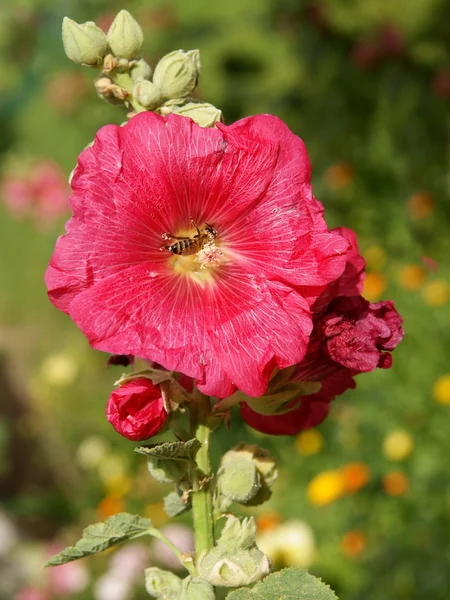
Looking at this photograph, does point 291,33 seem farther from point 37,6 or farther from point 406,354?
point 406,354

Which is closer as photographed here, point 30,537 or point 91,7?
point 30,537

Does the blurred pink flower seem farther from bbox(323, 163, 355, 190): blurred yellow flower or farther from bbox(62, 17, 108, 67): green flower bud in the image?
bbox(62, 17, 108, 67): green flower bud

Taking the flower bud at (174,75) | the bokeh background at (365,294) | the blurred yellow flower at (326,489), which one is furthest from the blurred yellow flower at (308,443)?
the flower bud at (174,75)

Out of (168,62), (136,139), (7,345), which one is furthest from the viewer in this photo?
(7,345)

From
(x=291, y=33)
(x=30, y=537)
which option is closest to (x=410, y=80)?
(x=291, y=33)

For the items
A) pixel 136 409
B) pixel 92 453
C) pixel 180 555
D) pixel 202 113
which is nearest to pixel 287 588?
Answer: pixel 180 555

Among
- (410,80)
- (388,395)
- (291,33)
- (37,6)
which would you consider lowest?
(388,395)

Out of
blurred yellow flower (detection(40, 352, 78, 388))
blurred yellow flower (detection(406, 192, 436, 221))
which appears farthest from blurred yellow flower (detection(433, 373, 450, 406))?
blurred yellow flower (detection(40, 352, 78, 388))

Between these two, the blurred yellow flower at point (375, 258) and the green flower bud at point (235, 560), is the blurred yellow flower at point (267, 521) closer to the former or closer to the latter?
the blurred yellow flower at point (375, 258)
